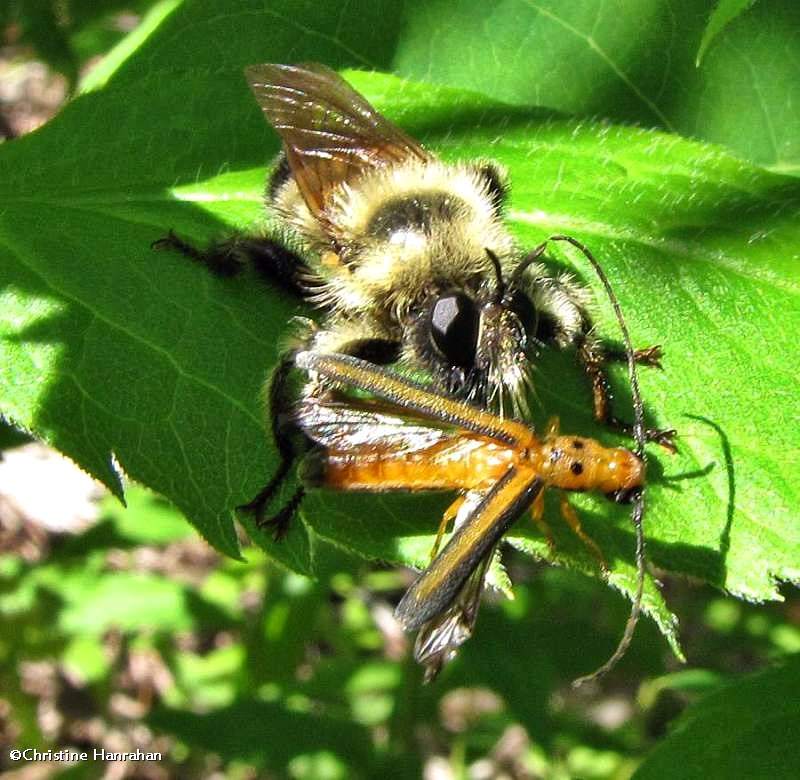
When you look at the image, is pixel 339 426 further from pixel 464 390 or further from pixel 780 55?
pixel 780 55

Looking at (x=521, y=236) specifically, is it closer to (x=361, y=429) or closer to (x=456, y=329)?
(x=456, y=329)

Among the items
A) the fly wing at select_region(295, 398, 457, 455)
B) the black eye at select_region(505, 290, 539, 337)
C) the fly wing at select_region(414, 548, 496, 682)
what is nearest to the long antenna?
the black eye at select_region(505, 290, 539, 337)

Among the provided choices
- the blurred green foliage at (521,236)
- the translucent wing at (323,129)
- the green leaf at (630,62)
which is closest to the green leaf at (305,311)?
the blurred green foliage at (521,236)

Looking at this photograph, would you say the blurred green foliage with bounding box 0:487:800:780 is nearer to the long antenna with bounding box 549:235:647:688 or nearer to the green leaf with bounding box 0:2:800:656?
the green leaf with bounding box 0:2:800:656

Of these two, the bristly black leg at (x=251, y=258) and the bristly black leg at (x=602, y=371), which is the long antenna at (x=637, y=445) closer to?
the bristly black leg at (x=602, y=371)

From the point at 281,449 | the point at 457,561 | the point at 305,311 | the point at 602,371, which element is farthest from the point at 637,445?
the point at 305,311

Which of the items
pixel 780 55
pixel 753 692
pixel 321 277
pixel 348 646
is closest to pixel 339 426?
pixel 321 277
